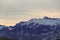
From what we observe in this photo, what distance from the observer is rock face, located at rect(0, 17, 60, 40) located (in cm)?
2820

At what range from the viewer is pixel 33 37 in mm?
28266

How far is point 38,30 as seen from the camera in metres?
28.6

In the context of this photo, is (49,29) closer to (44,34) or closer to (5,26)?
(44,34)

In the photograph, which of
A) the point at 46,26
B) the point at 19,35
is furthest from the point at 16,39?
the point at 46,26

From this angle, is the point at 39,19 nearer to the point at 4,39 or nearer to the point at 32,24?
the point at 32,24

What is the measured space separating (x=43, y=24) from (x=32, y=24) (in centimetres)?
82

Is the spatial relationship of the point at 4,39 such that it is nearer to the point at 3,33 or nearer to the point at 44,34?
the point at 3,33

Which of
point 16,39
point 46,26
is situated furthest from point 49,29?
point 16,39

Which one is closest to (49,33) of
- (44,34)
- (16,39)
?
(44,34)

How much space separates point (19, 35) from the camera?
2873cm

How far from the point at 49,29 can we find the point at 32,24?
136 cm

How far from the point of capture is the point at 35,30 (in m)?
28.7

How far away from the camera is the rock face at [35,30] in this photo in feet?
92.5

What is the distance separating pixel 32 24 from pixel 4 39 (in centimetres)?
229
